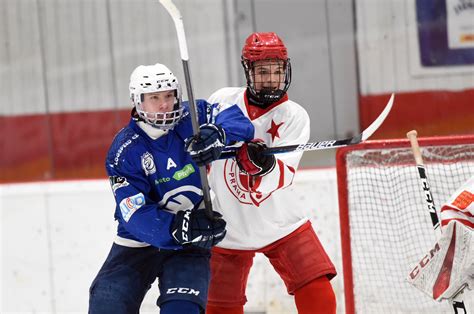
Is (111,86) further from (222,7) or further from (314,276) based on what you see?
(314,276)

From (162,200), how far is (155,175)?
0.30 feet

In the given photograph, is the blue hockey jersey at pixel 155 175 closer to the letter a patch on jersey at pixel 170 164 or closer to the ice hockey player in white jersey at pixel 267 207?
→ the letter a patch on jersey at pixel 170 164

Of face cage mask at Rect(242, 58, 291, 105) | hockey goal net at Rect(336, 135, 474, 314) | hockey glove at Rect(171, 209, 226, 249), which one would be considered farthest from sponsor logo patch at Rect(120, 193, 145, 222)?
hockey goal net at Rect(336, 135, 474, 314)

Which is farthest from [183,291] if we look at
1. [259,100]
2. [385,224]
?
[385,224]

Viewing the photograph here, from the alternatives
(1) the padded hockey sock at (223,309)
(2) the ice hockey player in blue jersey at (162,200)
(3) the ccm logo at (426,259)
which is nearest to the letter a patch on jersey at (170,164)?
(2) the ice hockey player in blue jersey at (162,200)

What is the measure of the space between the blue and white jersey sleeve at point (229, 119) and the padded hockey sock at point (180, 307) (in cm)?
54

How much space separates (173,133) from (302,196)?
147 cm

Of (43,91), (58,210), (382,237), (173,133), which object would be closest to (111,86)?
(43,91)

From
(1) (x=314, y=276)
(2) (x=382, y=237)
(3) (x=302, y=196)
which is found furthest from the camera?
(3) (x=302, y=196)

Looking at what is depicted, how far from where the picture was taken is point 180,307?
3143 mm

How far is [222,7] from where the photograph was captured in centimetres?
584

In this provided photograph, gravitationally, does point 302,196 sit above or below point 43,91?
below

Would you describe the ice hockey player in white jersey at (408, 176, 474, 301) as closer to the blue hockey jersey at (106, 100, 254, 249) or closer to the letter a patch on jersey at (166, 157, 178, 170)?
the blue hockey jersey at (106, 100, 254, 249)

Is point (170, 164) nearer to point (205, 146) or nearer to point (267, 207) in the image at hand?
point (205, 146)
